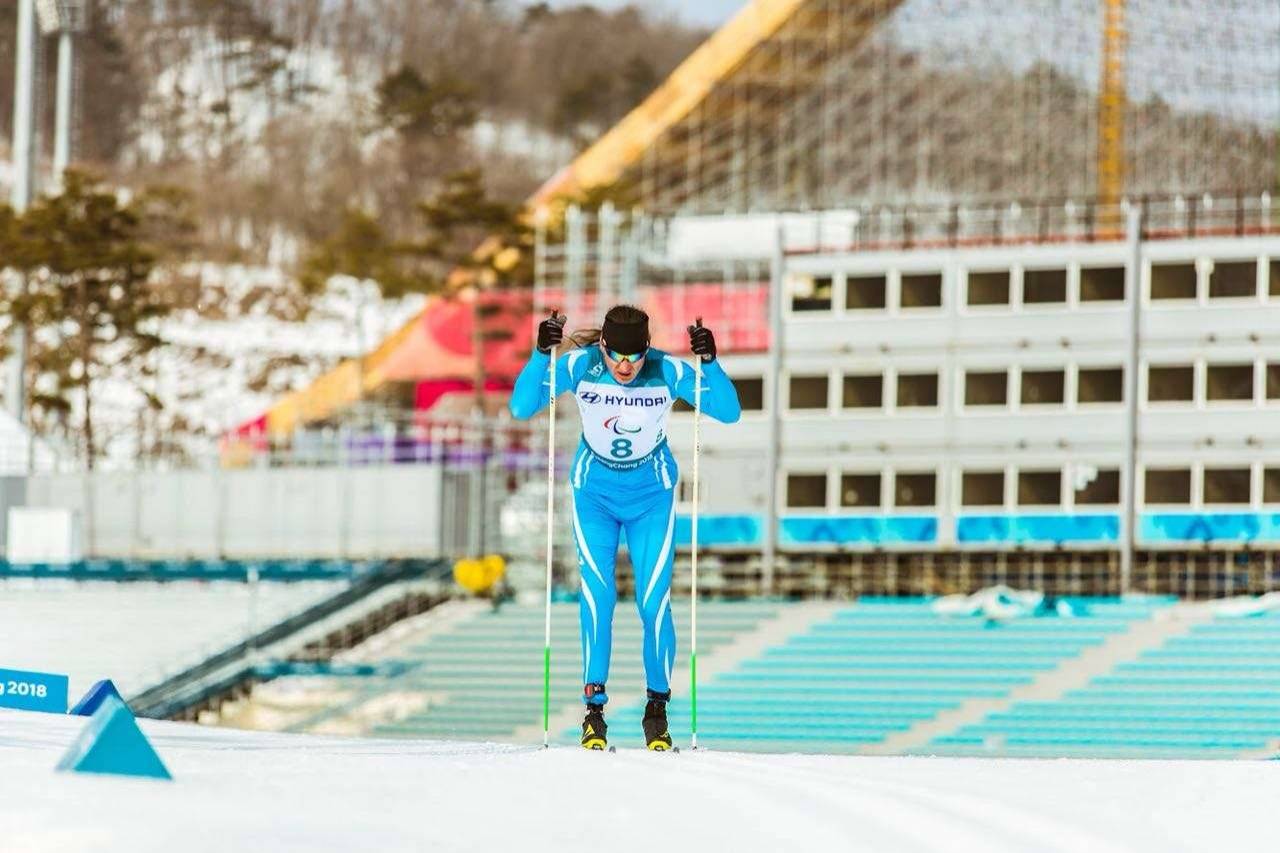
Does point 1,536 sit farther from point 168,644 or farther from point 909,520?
point 909,520

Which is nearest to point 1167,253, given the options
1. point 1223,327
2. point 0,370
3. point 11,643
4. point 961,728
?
point 1223,327

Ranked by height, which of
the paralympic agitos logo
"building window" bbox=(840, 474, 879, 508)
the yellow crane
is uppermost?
the yellow crane

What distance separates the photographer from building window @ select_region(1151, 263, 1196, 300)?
29.8 metres

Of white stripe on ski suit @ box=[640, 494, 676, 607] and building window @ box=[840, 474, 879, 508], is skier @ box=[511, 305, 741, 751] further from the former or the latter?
building window @ box=[840, 474, 879, 508]

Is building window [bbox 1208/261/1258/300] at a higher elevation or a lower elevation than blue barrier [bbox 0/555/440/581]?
higher

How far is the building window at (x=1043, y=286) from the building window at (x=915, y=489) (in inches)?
102

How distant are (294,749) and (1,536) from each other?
33.5 meters

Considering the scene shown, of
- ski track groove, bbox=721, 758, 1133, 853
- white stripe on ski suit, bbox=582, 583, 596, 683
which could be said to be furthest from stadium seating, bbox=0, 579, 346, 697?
ski track groove, bbox=721, 758, 1133, 853

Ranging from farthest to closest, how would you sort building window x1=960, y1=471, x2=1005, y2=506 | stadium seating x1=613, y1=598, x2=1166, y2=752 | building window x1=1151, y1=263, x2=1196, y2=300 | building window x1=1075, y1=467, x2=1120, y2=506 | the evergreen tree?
the evergreen tree → building window x1=960, y1=471, x2=1005, y2=506 → building window x1=1075, y1=467, x2=1120, y2=506 → building window x1=1151, y1=263, x2=1196, y2=300 → stadium seating x1=613, y1=598, x2=1166, y2=752

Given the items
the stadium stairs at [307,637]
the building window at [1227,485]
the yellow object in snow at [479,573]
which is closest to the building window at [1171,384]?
the building window at [1227,485]

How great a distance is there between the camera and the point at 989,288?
30.7 metres

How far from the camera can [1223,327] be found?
29.5 m

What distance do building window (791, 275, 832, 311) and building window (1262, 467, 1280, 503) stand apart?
6044 millimetres

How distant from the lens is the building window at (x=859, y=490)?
3100cm
